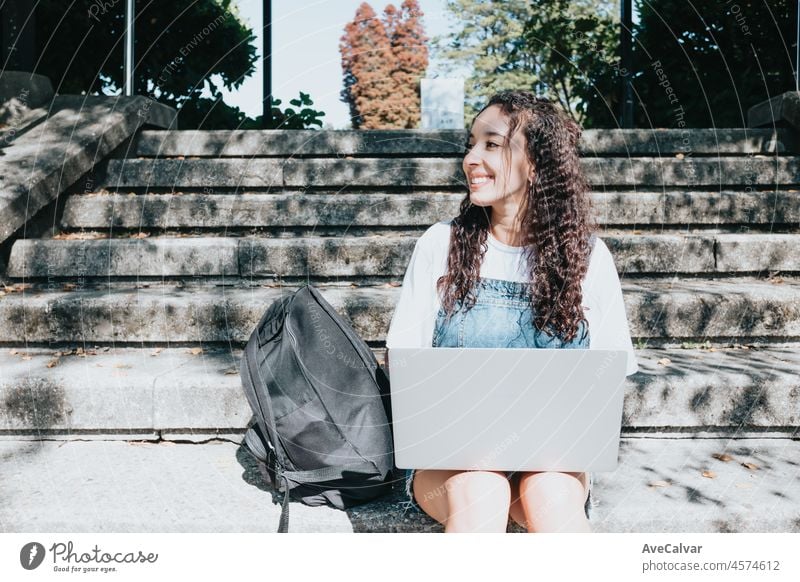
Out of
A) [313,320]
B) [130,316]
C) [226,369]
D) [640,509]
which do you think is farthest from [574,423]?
[130,316]

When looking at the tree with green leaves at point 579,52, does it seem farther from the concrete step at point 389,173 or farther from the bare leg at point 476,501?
the bare leg at point 476,501

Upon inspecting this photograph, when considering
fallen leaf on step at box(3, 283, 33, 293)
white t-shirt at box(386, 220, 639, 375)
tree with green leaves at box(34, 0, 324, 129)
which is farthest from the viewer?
tree with green leaves at box(34, 0, 324, 129)

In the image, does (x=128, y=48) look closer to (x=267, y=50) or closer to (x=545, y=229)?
(x=267, y=50)

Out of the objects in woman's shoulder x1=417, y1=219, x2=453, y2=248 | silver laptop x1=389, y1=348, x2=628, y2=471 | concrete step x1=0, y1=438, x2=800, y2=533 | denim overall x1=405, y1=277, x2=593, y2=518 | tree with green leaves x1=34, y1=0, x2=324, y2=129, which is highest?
tree with green leaves x1=34, y1=0, x2=324, y2=129

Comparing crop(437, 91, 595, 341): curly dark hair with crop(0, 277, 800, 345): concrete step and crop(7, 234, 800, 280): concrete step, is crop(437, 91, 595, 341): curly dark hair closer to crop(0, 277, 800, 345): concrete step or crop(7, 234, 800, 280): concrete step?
crop(0, 277, 800, 345): concrete step

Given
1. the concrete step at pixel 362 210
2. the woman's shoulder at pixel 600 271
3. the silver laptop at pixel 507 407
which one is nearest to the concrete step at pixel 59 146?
the concrete step at pixel 362 210

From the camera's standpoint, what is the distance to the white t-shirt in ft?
6.00

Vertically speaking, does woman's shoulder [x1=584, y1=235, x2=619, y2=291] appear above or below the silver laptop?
above

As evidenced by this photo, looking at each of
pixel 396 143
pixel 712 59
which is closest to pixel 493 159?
pixel 396 143

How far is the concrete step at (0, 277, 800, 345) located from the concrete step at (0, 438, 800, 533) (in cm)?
55

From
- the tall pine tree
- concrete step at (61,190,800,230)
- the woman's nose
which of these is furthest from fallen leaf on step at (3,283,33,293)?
the tall pine tree

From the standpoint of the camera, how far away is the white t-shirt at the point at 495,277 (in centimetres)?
183

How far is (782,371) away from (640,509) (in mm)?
945
